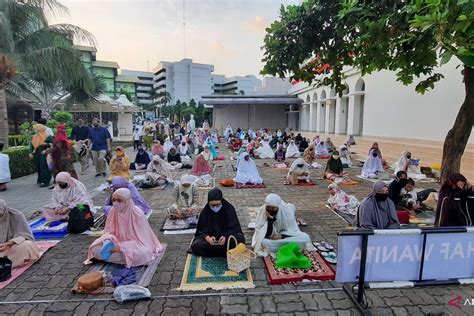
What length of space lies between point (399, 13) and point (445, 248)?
2.50m

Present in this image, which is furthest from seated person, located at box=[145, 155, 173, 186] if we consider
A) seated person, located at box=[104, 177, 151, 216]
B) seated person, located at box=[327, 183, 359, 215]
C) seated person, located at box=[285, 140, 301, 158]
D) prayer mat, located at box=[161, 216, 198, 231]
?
seated person, located at box=[285, 140, 301, 158]

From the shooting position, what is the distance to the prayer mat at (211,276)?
3357 millimetres

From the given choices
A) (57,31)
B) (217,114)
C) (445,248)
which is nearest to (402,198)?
(445,248)

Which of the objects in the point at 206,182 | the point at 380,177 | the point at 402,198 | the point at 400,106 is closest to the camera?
the point at 402,198

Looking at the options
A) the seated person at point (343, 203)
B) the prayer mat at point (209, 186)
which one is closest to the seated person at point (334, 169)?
the seated person at point (343, 203)

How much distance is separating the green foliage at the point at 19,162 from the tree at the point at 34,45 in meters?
0.69

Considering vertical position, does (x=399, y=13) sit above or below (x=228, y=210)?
above

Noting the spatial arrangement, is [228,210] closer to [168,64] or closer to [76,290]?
[76,290]

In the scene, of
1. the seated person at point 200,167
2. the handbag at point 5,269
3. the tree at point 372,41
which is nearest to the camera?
the tree at point 372,41

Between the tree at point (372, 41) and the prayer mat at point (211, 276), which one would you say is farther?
the prayer mat at point (211, 276)

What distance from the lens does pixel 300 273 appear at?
11.6 feet

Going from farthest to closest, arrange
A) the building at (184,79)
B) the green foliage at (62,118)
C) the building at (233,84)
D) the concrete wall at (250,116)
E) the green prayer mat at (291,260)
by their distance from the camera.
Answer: the building at (233,84) < the building at (184,79) < the concrete wall at (250,116) < the green foliage at (62,118) < the green prayer mat at (291,260)

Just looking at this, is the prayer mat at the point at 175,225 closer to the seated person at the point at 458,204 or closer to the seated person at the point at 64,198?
the seated person at the point at 64,198

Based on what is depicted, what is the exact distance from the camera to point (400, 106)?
1348cm
